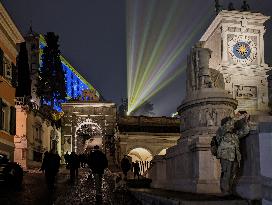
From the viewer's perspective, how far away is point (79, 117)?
53906 millimetres

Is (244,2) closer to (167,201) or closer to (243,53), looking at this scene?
(243,53)

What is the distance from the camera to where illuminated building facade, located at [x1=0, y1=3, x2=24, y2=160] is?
81.7 ft

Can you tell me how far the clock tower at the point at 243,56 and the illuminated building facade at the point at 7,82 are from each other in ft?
76.6

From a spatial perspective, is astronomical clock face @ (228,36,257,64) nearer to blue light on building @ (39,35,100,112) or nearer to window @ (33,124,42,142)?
window @ (33,124,42,142)

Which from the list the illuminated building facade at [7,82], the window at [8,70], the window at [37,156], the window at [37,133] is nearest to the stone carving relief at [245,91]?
the window at [37,133]

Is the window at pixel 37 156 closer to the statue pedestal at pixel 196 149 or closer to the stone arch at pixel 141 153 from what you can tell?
the stone arch at pixel 141 153

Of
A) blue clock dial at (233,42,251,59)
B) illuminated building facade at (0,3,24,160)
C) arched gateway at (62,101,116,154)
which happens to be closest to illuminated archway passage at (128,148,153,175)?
arched gateway at (62,101,116,154)

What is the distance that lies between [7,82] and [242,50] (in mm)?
27527

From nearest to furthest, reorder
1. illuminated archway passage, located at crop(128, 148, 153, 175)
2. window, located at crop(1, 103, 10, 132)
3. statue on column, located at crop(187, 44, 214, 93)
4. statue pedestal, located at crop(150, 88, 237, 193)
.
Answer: statue pedestal, located at crop(150, 88, 237, 193) < statue on column, located at crop(187, 44, 214, 93) < window, located at crop(1, 103, 10, 132) < illuminated archway passage, located at crop(128, 148, 153, 175)

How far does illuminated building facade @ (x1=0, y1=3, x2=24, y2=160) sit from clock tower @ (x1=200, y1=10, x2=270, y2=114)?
23.4 metres

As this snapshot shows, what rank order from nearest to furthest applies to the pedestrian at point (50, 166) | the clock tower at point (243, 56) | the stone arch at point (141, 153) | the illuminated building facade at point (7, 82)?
the pedestrian at point (50, 166), the illuminated building facade at point (7, 82), the clock tower at point (243, 56), the stone arch at point (141, 153)

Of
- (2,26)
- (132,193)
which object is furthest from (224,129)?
(2,26)

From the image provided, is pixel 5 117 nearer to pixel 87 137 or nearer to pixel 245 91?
pixel 245 91

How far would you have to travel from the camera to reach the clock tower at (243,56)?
4497 centimetres
